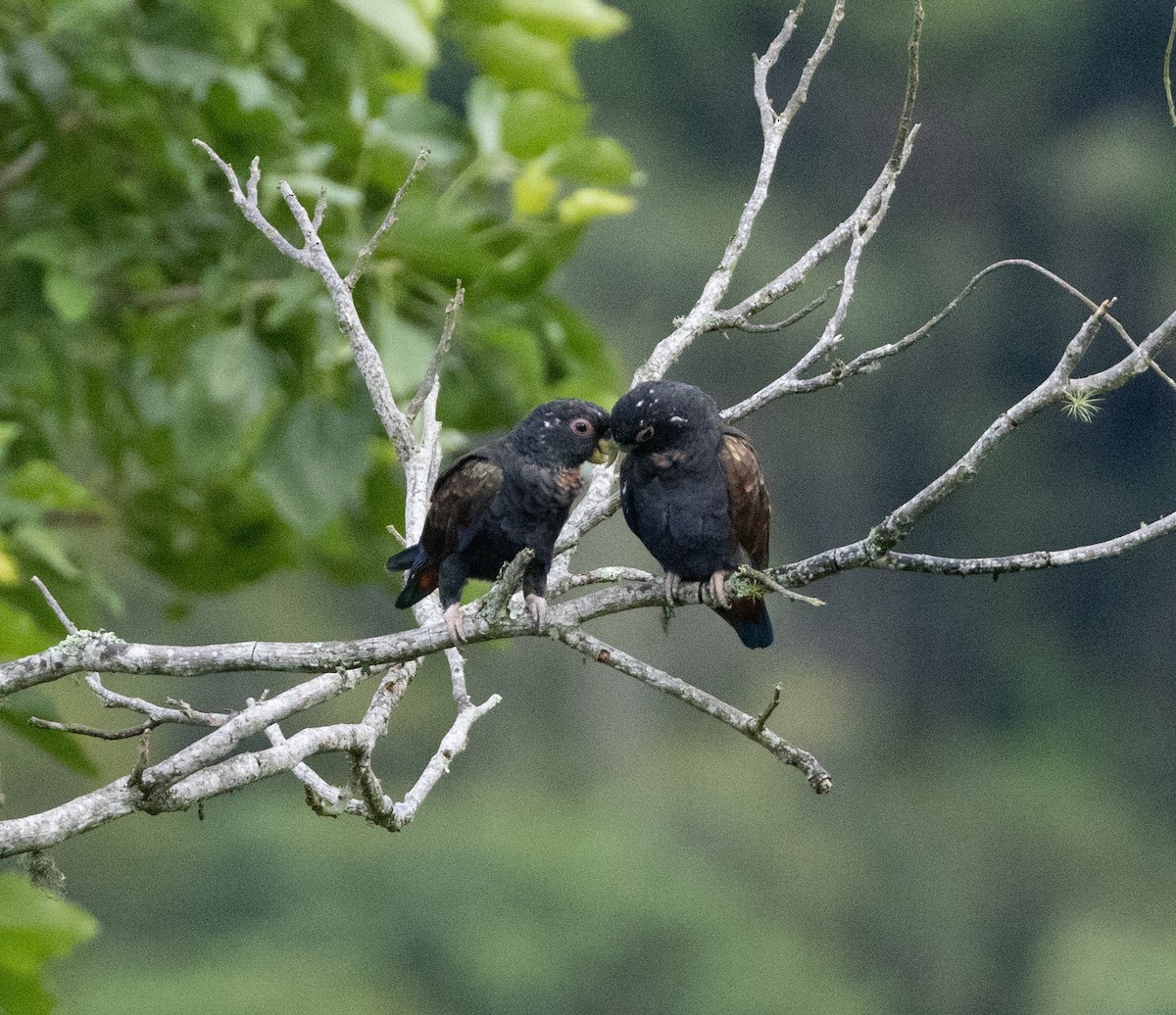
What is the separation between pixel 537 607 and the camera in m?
2.13

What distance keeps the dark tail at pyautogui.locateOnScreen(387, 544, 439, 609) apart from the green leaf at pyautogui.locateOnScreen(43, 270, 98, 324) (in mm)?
870

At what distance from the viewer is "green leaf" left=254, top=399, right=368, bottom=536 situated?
3035mm

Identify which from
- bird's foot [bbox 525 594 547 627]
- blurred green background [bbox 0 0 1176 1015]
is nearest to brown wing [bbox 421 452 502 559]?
bird's foot [bbox 525 594 547 627]

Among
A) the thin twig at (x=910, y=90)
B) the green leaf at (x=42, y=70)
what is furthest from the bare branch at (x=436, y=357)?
the green leaf at (x=42, y=70)

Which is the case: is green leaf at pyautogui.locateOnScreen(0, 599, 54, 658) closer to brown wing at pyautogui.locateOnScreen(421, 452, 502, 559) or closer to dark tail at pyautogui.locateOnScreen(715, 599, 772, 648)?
brown wing at pyautogui.locateOnScreen(421, 452, 502, 559)

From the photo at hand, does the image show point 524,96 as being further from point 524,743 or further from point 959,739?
point 959,739

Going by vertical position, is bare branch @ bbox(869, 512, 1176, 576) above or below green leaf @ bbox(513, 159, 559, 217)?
below

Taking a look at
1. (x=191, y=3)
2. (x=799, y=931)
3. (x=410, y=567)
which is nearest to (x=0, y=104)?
(x=191, y=3)

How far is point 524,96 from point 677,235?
40.3ft

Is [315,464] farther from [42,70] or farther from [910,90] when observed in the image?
[910,90]

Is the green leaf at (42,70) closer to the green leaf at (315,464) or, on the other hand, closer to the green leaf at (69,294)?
the green leaf at (69,294)

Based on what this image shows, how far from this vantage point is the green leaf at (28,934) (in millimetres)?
2213

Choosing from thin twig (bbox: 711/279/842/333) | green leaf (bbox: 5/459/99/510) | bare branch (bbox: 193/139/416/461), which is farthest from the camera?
green leaf (bbox: 5/459/99/510)

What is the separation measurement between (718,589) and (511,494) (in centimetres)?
41
